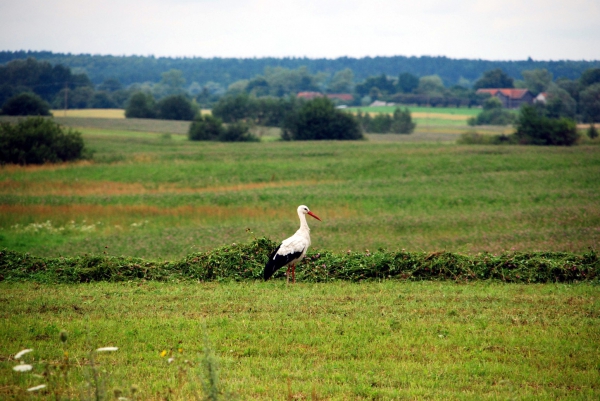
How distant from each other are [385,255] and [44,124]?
47.4m

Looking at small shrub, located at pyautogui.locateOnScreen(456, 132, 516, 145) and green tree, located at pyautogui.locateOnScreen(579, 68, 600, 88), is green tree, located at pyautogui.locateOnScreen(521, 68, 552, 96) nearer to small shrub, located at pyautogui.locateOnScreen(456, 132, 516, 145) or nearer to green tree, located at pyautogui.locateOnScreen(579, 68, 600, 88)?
green tree, located at pyautogui.locateOnScreen(579, 68, 600, 88)

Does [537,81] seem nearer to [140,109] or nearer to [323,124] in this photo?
[140,109]

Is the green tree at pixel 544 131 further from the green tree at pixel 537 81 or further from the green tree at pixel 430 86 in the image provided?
the green tree at pixel 430 86

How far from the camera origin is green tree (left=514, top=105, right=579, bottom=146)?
7162cm

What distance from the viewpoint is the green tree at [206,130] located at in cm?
9031

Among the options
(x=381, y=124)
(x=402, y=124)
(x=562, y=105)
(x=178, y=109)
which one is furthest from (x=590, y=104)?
(x=178, y=109)

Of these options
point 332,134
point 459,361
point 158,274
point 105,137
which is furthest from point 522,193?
point 105,137

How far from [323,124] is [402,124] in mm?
27183

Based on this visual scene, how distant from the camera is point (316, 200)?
3825cm

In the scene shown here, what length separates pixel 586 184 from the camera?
140 feet

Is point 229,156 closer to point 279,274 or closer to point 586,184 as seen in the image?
point 586,184

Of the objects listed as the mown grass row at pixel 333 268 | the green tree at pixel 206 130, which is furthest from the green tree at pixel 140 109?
the mown grass row at pixel 333 268

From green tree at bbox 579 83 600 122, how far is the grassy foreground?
4321 inches

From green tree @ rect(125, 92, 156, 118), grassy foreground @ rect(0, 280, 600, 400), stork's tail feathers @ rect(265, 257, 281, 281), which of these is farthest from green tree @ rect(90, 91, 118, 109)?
stork's tail feathers @ rect(265, 257, 281, 281)
